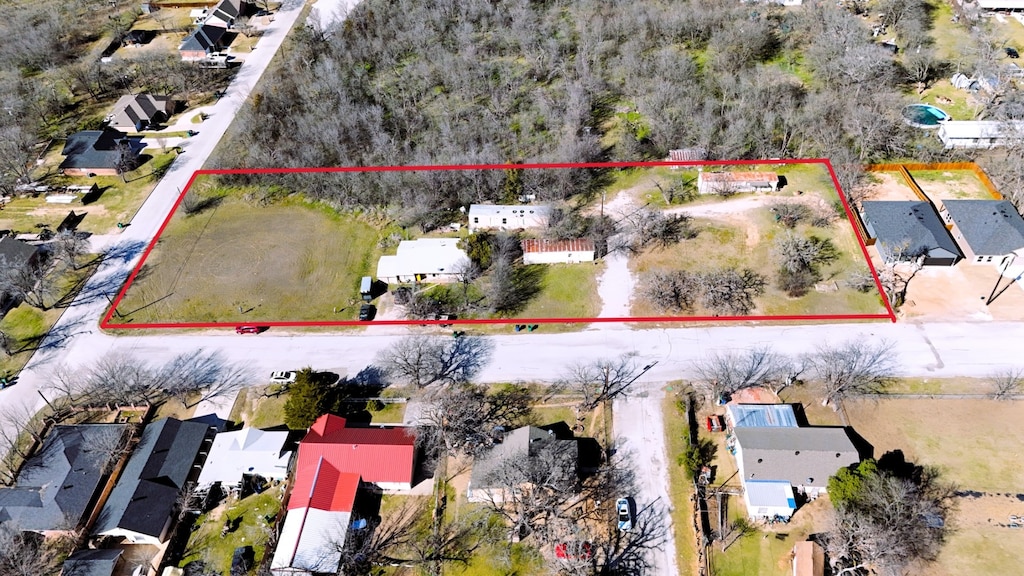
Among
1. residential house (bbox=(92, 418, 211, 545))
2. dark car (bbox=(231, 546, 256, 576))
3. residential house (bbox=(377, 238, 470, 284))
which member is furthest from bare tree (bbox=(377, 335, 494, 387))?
dark car (bbox=(231, 546, 256, 576))

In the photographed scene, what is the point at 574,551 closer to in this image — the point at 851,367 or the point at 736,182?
the point at 851,367

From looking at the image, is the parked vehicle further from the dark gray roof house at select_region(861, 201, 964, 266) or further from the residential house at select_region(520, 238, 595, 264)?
the dark gray roof house at select_region(861, 201, 964, 266)

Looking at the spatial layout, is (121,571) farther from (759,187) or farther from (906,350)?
(759,187)

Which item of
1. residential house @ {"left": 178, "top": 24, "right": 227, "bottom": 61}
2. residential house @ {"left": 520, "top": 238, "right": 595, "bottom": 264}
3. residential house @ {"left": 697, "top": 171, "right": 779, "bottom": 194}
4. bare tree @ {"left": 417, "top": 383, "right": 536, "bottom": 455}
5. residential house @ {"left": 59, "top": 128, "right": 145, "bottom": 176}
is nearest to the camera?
bare tree @ {"left": 417, "top": 383, "right": 536, "bottom": 455}

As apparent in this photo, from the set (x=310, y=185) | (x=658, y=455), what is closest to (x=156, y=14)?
(x=310, y=185)

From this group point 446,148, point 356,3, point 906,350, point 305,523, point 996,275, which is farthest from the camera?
point 356,3
